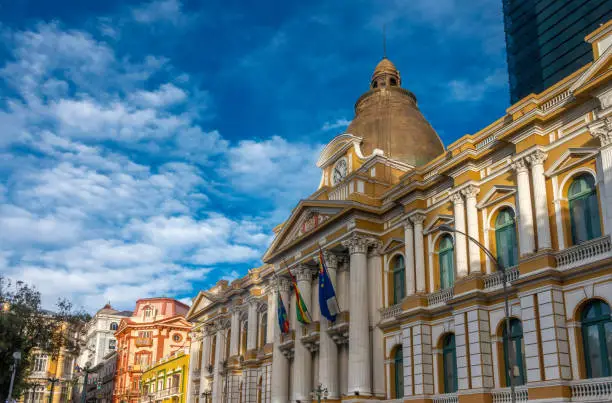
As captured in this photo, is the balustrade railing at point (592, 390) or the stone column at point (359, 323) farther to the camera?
the stone column at point (359, 323)

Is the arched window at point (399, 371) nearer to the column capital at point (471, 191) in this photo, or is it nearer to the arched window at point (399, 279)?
the arched window at point (399, 279)

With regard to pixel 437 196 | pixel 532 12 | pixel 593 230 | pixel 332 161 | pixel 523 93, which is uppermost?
pixel 532 12

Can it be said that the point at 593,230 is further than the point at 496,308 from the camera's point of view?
No

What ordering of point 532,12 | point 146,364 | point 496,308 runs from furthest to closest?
point 146,364, point 532,12, point 496,308

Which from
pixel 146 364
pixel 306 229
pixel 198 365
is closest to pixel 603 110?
→ pixel 306 229

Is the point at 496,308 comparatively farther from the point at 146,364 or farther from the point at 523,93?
the point at 146,364

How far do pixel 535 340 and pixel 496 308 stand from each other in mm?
3038

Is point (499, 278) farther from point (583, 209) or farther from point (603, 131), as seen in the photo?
point (603, 131)

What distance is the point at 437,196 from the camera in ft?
103

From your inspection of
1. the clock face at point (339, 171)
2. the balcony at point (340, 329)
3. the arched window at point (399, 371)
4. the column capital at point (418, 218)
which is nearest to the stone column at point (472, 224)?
the column capital at point (418, 218)

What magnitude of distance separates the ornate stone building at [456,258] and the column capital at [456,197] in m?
0.06

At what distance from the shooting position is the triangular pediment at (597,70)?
75.8ft

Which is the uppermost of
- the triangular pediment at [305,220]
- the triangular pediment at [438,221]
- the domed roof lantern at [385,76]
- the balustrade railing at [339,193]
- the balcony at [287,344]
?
the domed roof lantern at [385,76]

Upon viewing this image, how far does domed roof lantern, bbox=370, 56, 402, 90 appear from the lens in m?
46.7
